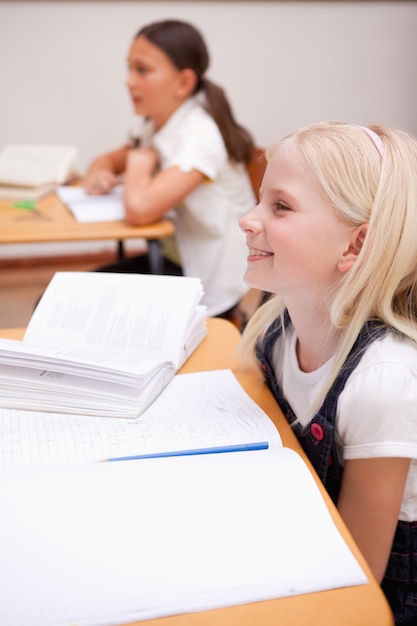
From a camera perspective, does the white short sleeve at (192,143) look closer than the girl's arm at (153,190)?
No

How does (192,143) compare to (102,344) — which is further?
(192,143)

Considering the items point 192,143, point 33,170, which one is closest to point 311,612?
point 192,143

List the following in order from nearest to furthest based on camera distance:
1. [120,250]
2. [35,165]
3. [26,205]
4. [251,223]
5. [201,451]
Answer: [201,451] → [251,223] → [26,205] → [35,165] → [120,250]

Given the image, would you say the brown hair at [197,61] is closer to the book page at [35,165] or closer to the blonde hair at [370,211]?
the book page at [35,165]

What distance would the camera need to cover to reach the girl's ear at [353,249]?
837 mm

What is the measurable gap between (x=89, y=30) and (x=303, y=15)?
0.99 meters

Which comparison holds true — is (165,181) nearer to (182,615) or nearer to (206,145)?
(206,145)

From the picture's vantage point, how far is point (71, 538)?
0.61 metres

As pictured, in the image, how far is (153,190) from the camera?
178 cm

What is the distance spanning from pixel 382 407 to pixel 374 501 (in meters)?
0.11

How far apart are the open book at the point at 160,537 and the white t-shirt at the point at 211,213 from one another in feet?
4.28

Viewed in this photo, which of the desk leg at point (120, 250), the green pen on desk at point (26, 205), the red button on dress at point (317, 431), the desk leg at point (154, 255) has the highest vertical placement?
the red button on dress at point (317, 431)

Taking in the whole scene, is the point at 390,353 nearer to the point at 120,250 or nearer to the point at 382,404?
the point at 382,404

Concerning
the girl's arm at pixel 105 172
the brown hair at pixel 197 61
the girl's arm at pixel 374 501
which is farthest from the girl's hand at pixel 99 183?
the girl's arm at pixel 374 501
